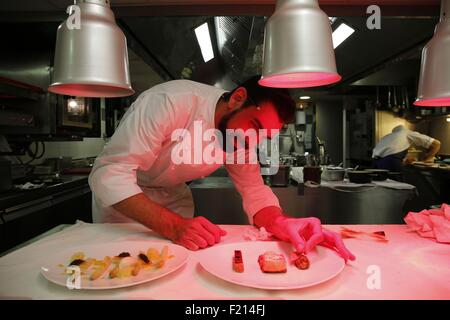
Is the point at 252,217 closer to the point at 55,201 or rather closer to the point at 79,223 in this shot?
the point at 79,223

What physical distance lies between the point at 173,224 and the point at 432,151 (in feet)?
14.1

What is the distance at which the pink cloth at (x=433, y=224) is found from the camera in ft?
3.01

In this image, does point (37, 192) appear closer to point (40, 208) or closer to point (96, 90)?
point (40, 208)

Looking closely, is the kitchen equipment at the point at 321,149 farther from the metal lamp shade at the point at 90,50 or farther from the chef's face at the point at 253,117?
the metal lamp shade at the point at 90,50

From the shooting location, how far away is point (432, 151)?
4.21 metres

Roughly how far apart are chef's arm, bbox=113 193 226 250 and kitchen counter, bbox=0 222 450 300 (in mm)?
48

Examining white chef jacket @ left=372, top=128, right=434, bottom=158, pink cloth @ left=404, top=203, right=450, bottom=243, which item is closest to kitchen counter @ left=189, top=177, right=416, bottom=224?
pink cloth @ left=404, top=203, right=450, bottom=243

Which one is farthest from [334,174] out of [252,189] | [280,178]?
[252,189]

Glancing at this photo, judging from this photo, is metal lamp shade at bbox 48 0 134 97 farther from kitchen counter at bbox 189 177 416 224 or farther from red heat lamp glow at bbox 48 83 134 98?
kitchen counter at bbox 189 177 416 224

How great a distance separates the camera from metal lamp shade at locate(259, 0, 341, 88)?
2.18 feet

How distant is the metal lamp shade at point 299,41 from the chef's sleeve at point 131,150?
0.52m

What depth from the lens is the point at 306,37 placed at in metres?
0.67

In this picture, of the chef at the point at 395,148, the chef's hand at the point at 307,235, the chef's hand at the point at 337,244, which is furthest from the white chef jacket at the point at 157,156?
the chef at the point at 395,148

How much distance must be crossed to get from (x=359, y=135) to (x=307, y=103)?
920 mm
